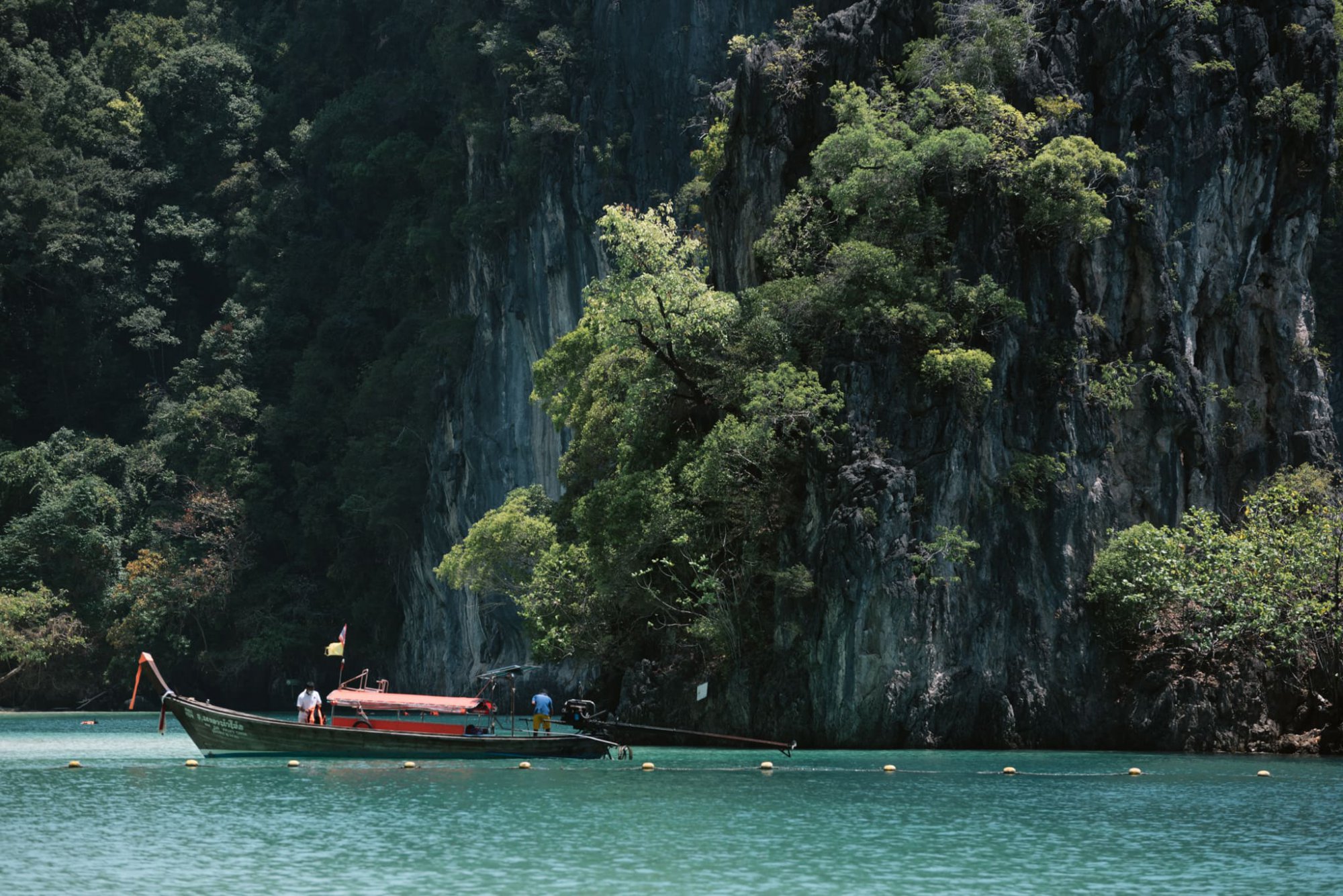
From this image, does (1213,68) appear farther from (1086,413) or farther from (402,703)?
(402,703)

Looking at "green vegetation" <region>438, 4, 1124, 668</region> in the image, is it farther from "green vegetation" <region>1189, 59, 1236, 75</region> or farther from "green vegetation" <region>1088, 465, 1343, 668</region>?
"green vegetation" <region>1088, 465, 1343, 668</region>

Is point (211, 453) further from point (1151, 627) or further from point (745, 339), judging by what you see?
point (1151, 627)

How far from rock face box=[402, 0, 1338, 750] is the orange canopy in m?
6.30

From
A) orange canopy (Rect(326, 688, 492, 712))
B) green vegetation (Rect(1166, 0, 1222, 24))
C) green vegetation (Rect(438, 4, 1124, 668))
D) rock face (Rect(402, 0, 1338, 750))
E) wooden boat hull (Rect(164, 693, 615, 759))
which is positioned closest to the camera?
wooden boat hull (Rect(164, 693, 615, 759))

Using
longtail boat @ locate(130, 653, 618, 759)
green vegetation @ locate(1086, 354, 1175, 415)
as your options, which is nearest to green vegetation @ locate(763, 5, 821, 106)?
green vegetation @ locate(1086, 354, 1175, 415)

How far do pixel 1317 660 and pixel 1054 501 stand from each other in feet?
20.1

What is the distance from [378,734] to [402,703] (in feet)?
4.31

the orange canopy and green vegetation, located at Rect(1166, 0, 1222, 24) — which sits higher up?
green vegetation, located at Rect(1166, 0, 1222, 24)

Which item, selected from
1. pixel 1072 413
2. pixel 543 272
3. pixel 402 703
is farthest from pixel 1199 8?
pixel 543 272

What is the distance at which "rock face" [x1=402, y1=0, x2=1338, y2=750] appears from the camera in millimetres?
35031

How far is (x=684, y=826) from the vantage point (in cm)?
2284

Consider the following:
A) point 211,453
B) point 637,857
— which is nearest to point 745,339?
point 637,857

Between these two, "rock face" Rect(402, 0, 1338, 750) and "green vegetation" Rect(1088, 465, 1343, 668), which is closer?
"green vegetation" Rect(1088, 465, 1343, 668)

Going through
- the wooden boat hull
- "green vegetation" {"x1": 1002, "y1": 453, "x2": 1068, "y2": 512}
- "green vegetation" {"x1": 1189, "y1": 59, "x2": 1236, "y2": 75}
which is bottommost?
the wooden boat hull
